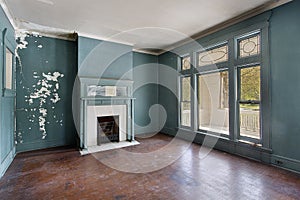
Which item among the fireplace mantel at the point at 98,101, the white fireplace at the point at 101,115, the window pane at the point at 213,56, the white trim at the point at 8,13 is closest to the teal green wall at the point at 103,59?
the fireplace mantel at the point at 98,101

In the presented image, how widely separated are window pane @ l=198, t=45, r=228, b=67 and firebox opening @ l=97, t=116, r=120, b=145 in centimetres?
299

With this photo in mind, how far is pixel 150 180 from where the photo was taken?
2.75 m

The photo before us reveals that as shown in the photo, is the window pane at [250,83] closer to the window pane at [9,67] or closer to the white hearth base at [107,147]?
the white hearth base at [107,147]

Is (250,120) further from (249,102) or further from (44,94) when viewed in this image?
(44,94)

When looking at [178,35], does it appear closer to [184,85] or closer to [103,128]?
[184,85]

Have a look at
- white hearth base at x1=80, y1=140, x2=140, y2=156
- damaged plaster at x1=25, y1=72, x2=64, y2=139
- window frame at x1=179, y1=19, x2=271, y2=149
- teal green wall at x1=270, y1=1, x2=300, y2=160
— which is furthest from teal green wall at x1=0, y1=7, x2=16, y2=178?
teal green wall at x1=270, y1=1, x2=300, y2=160

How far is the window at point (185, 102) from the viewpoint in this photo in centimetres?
533

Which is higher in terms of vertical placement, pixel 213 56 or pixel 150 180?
pixel 213 56

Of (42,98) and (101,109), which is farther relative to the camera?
(101,109)

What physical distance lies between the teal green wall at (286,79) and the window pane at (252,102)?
0.35 meters

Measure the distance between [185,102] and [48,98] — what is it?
3.99 m

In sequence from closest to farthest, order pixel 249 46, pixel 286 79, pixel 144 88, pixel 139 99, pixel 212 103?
1. pixel 286 79
2. pixel 249 46
3. pixel 139 99
4. pixel 144 88
5. pixel 212 103

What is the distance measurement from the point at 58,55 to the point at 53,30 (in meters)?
0.65

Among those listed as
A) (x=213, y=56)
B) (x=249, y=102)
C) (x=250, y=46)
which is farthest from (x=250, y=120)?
(x=213, y=56)
